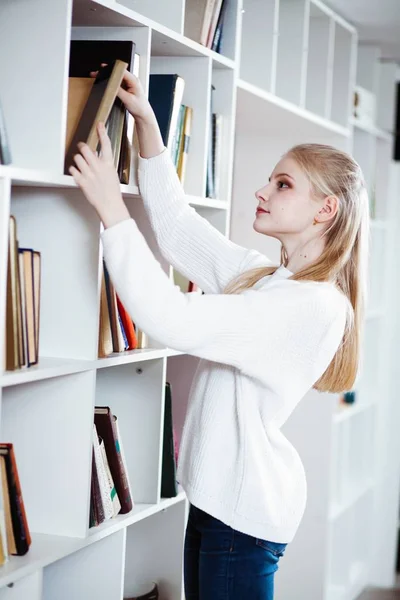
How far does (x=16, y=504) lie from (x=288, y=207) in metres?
0.82

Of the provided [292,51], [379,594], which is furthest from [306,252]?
[379,594]

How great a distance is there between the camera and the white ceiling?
3170 mm

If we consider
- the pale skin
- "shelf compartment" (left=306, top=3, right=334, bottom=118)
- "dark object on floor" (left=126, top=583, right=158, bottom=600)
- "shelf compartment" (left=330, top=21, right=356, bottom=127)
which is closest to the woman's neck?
the pale skin

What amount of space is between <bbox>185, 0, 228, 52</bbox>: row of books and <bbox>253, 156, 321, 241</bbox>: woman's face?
0.58 m

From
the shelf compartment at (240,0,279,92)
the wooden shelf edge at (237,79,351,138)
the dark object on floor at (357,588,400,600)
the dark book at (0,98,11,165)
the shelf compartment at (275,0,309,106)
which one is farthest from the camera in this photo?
the dark object on floor at (357,588,400,600)

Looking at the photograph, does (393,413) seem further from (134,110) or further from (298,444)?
(134,110)

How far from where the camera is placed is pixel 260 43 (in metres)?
2.88

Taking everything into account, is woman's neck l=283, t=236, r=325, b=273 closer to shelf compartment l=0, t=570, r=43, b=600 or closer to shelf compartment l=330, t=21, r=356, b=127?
shelf compartment l=0, t=570, r=43, b=600

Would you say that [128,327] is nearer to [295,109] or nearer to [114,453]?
[114,453]

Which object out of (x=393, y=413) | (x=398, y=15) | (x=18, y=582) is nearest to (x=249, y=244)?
(x=398, y=15)

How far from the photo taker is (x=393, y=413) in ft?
14.5

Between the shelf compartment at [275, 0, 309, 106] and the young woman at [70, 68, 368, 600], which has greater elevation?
the shelf compartment at [275, 0, 309, 106]

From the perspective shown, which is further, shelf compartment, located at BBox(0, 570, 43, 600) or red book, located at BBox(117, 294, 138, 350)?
red book, located at BBox(117, 294, 138, 350)

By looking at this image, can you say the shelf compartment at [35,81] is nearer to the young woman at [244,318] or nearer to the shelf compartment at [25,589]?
the young woman at [244,318]
